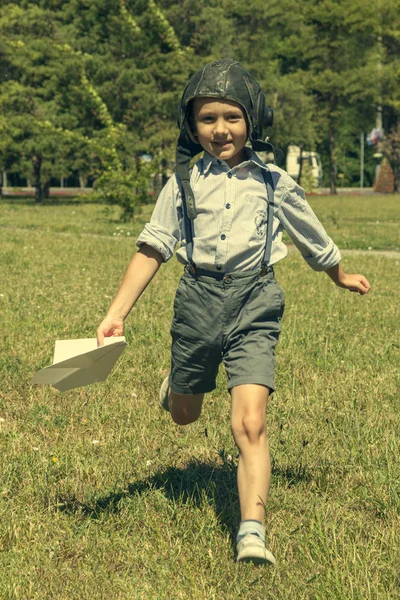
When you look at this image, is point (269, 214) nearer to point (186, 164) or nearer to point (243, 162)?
point (243, 162)

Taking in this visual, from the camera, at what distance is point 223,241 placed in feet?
11.7

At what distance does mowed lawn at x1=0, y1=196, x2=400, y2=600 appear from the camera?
122 inches

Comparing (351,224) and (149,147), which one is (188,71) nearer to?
(149,147)

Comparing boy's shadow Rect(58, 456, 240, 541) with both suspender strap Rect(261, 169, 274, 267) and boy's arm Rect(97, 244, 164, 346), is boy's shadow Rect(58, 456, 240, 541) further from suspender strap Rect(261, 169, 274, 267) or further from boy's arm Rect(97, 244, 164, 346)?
suspender strap Rect(261, 169, 274, 267)

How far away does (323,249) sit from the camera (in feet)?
12.6

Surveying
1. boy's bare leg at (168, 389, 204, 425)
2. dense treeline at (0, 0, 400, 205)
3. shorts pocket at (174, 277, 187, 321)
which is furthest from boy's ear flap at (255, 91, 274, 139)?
dense treeline at (0, 0, 400, 205)

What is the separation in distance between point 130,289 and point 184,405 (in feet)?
1.98

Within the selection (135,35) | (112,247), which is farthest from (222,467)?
(135,35)

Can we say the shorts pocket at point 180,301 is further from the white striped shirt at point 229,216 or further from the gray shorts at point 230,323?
the white striped shirt at point 229,216

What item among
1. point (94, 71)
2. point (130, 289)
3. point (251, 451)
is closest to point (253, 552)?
point (251, 451)

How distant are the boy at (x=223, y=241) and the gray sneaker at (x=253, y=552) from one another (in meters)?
0.40

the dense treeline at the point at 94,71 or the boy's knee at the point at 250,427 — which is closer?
the boy's knee at the point at 250,427

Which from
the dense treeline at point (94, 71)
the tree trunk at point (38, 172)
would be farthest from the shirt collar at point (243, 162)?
the tree trunk at point (38, 172)

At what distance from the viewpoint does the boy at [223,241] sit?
3.50 m
